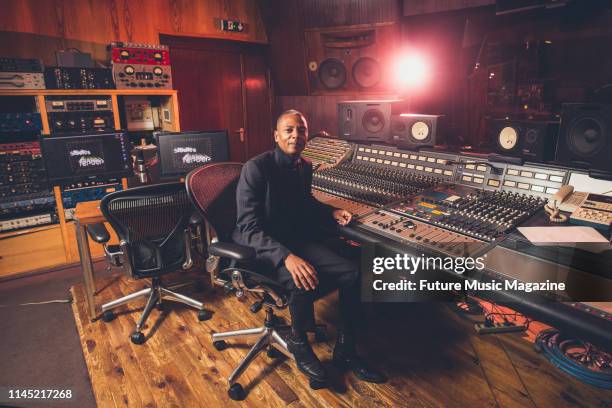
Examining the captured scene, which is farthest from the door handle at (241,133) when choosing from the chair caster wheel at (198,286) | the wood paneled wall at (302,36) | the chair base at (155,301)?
the chair base at (155,301)

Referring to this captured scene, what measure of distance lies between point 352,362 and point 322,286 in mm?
437

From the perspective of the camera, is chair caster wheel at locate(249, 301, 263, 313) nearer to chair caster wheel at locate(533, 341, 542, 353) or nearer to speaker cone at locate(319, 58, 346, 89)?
chair caster wheel at locate(533, 341, 542, 353)

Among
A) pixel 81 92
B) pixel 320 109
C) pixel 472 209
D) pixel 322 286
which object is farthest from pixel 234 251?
pixel 320 109

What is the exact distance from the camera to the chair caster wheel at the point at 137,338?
2.26 metres

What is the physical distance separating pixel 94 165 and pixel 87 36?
4.55 feet

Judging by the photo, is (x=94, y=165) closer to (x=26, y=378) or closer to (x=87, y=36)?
(x=87, y=36)

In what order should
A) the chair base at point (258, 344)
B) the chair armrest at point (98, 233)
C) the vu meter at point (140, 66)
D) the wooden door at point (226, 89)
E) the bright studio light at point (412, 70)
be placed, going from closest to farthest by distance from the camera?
the chair base at point (258, 344), the chair armrest at point (98, 233), the vu meter at point (140, 66), the bright studio light at point (412, 70), the wooden door at point (226, 89)

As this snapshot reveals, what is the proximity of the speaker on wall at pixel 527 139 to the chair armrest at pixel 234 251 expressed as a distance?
1455 millimetres

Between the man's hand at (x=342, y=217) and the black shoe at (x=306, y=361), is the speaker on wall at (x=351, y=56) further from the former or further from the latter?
the black shoe at (x=306, y=361)

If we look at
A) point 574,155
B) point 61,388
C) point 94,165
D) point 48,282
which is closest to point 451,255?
point 574,155

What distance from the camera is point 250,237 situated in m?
1.87

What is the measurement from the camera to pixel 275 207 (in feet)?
6.62

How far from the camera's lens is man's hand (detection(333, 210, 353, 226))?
1.87m

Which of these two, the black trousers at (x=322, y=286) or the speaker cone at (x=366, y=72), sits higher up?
the speaker cone at (x=366, y=72)
